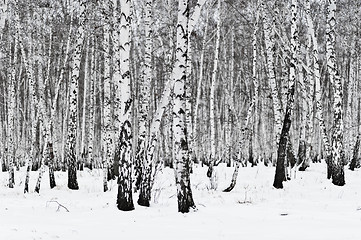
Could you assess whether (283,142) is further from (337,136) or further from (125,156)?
(125,156)

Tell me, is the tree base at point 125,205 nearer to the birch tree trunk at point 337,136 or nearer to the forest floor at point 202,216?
the forest floor at point 202,216

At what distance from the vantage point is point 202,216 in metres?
8.10

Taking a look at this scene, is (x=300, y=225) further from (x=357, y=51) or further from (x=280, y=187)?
(x=357, y=51)

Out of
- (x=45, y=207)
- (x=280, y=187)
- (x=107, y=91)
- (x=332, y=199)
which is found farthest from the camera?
(x=107, y=91)

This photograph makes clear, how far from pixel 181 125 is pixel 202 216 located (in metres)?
1.91

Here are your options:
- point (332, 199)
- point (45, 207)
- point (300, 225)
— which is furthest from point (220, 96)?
point (300, 225)

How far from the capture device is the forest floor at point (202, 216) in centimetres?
645

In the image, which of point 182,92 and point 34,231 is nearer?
point 34,231

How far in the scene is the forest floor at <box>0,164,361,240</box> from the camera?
645cm

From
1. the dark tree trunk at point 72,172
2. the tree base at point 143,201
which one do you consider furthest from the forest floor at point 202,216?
the dark tree trunk at point 72,172

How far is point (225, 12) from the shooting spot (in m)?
24.2

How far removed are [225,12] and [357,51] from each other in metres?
7.79

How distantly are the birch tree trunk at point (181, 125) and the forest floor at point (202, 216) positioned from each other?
0.39 m

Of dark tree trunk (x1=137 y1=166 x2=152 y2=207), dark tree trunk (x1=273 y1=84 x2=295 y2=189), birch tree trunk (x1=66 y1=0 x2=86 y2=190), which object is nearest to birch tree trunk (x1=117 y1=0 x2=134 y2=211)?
dark tree trunk (x1=137 y1=166 x2=152 y2=207)
